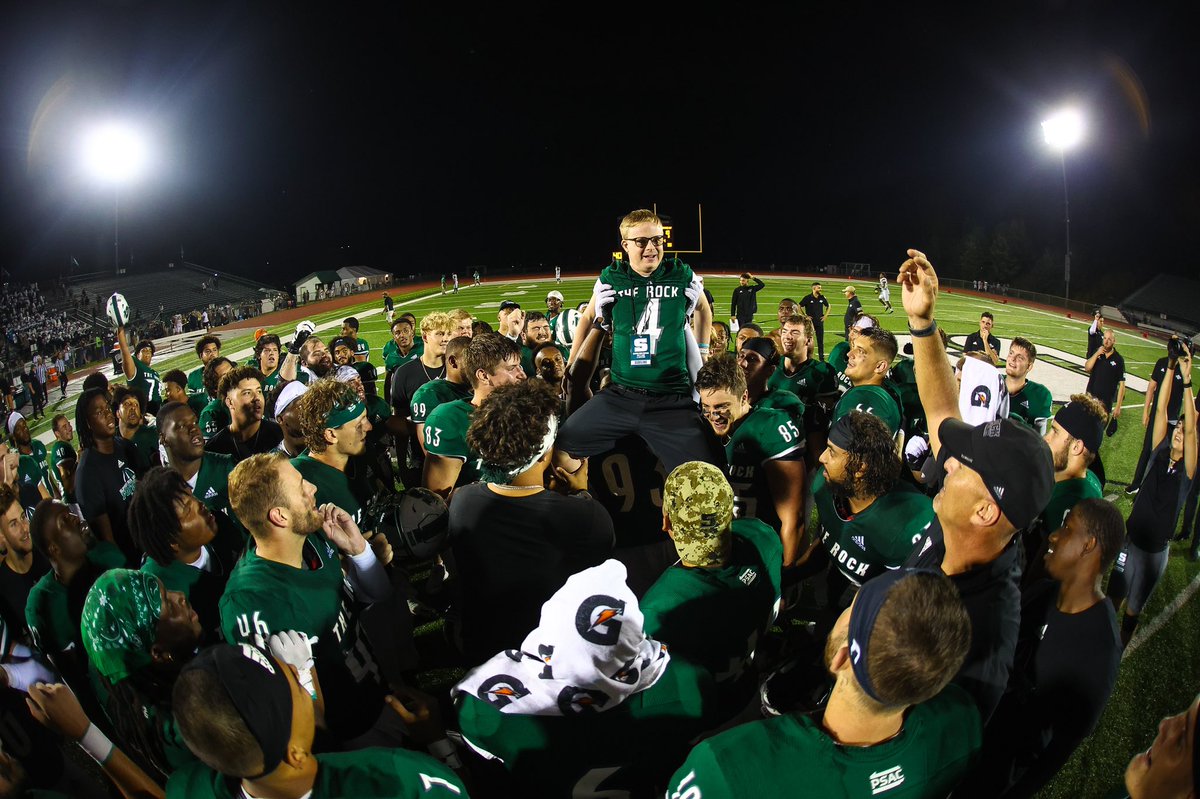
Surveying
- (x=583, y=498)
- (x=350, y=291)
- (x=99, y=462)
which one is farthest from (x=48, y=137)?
(x=583, y=498)

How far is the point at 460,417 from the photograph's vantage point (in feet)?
16.2

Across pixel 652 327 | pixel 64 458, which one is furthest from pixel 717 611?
pixel 64 458

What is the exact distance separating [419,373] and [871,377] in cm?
494

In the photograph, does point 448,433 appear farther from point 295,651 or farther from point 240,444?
point 240,444

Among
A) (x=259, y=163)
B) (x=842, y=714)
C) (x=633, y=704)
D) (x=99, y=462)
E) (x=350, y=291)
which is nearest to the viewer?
(x=842, y=714)

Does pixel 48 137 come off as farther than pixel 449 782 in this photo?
Yes

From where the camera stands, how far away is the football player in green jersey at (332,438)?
415cm

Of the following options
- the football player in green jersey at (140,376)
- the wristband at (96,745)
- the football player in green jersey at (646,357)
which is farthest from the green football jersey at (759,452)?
the football player in green jersey at (140,376)

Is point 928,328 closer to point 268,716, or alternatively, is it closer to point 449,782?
point 449,782

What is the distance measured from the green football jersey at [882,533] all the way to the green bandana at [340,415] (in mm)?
3155

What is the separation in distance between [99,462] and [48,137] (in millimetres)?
60110

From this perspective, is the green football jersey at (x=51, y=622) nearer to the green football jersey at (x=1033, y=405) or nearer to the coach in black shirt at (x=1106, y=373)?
the green football jersey at (x=1033, y=405)

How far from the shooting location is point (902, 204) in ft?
243

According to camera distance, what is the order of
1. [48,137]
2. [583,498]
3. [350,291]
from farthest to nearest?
[48,137]
[350,291]
[583,498]
